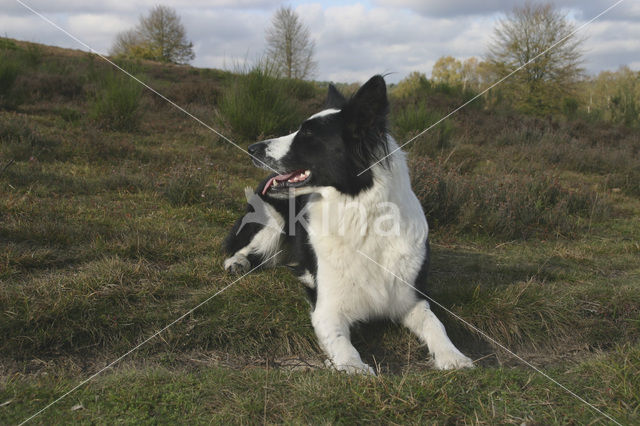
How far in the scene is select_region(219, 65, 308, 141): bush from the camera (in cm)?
816

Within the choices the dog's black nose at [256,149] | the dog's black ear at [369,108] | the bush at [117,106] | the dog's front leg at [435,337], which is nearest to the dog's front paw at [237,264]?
the dog's black nose at [256,149]

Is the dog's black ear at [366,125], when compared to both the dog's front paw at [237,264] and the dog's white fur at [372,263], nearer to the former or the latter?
the dog's white fur at [372,263]

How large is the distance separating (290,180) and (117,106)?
250 inches

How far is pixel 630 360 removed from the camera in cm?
239

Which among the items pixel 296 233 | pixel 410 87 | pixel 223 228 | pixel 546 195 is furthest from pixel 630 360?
A: pixel 410 87

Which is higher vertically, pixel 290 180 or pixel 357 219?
pixel 290 180

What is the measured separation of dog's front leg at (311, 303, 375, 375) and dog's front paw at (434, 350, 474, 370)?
0.41 m

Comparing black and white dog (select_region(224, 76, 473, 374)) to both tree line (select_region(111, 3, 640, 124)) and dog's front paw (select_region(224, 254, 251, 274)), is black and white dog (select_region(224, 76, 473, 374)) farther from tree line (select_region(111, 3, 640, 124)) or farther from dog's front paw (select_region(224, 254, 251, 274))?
tree line (select_region(111, 3, 640, 124))

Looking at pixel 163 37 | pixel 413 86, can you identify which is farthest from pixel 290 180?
pixel 163 37

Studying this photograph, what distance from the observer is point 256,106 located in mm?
8180

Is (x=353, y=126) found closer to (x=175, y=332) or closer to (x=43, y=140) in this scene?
(x=175, y=332)

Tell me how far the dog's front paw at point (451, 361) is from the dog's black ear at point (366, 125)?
1.15 metres

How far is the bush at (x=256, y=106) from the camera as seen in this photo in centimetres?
816

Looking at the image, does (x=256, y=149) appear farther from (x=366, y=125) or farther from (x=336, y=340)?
Answer: (x=336, y=340)
